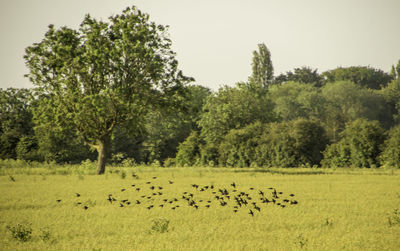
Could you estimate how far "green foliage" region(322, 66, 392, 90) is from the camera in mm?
110688

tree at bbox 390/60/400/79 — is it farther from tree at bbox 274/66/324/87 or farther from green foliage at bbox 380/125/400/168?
green foliage at bbox 380/125/400/168

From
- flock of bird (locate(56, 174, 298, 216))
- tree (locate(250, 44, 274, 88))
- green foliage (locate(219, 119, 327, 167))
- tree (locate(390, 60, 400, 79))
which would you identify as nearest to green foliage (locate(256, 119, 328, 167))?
green foliage (locate(219, 119, 327, 167))

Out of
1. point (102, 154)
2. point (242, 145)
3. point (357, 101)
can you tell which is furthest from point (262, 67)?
point (102, 154)

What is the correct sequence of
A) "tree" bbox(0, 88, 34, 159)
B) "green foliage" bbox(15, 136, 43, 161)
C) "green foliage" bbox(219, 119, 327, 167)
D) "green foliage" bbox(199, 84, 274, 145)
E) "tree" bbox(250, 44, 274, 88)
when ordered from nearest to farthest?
"green foliage" bbox(219, 119, 327, 167) → "green foliage" bbox(199, 84, 274, 145) → "green foliage" bbox(15, 136, 43, 161) → "tree" bbox(0, 88, 34, 159) → "tree" bbox(250, 44, 274, 88)

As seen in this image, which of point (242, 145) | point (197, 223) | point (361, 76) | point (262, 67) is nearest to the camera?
point (197, 223)

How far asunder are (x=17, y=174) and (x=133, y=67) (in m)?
13.0

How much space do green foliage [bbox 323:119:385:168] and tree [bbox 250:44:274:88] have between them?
63.9 meters

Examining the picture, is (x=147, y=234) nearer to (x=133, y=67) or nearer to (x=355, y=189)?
(x=355, y=189)

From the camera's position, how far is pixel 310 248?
8.79 m

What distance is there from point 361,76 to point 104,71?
10011 centimetres

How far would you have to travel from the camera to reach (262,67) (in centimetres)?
10056

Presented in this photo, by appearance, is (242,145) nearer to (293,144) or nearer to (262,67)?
(293,144)

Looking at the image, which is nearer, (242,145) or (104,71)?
(104,71)

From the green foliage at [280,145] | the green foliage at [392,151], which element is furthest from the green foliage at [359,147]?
the green foliage at [280,145]
